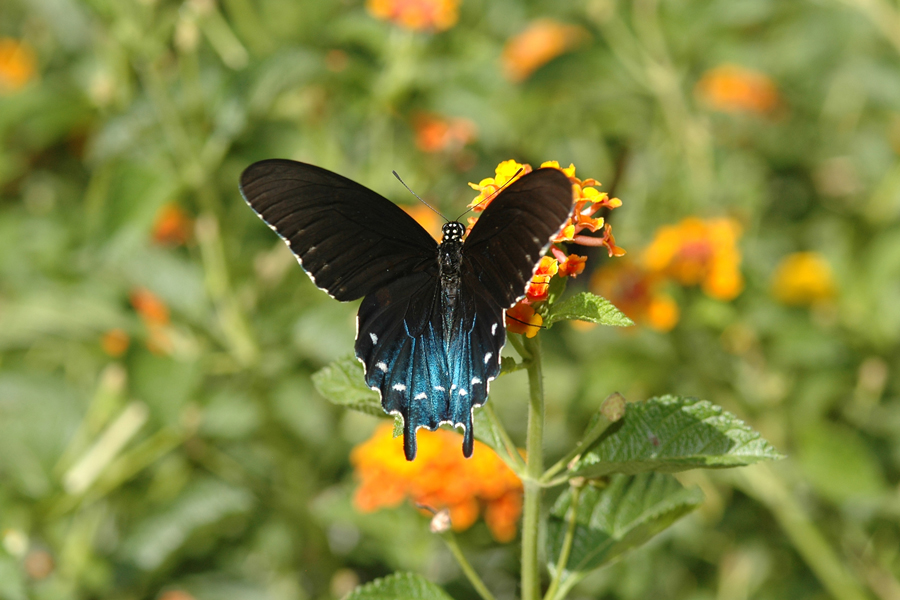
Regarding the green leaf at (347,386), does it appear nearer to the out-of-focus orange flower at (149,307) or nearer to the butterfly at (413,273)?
the butterfly at (413,273)

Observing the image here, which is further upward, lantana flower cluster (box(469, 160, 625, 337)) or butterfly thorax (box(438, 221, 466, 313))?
butterfly thorax (box(438, 221, 466, 313))

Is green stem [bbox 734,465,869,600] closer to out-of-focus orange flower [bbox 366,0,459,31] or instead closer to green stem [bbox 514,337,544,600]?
green stem [bbox 514,337,544,600]

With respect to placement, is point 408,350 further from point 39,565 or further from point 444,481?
point 39,565

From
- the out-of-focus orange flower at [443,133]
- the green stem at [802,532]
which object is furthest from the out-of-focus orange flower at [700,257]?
the out-of-focus orange flower at [443,133]

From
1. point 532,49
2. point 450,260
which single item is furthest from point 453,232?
point 532,49

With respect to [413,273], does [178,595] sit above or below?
below

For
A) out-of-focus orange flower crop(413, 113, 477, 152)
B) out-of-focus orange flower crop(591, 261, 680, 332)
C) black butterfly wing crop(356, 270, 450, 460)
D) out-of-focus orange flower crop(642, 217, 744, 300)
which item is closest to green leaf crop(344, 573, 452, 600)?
black butterfly wing crop(356, 270, 450, 460)
